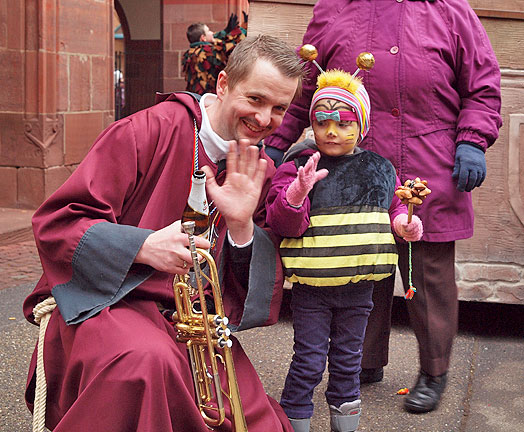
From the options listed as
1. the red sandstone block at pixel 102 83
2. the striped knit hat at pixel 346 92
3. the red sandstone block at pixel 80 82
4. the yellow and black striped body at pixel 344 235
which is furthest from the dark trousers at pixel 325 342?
the red sandstone block at pixel 102 83

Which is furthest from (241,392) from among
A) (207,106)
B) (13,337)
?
(13,337)

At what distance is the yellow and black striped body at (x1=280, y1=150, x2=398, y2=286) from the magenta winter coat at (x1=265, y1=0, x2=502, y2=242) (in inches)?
21.7

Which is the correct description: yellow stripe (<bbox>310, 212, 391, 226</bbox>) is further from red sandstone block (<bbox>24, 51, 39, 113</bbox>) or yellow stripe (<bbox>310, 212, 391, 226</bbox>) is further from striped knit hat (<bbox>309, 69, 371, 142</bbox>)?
red sandstone block (<bbox>24, 51, 39, 113</bbox>)

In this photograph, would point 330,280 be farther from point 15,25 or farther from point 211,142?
point 15,25

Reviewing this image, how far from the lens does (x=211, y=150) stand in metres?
2.75

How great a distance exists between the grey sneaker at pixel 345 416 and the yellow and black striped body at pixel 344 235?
1.51 ft

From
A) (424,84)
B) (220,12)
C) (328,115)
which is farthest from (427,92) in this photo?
(220,12)

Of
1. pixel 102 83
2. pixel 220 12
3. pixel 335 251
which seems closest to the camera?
pixel 335 251

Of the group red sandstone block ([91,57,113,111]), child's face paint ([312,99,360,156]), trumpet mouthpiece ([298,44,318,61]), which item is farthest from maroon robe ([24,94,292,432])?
red sandstone block ([91,57,113,111])

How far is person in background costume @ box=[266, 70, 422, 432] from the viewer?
9.39ft

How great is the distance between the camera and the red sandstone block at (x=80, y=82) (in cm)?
831

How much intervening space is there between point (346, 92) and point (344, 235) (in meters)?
0.49

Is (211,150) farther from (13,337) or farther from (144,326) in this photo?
(13,337)

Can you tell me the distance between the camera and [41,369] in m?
2.56
